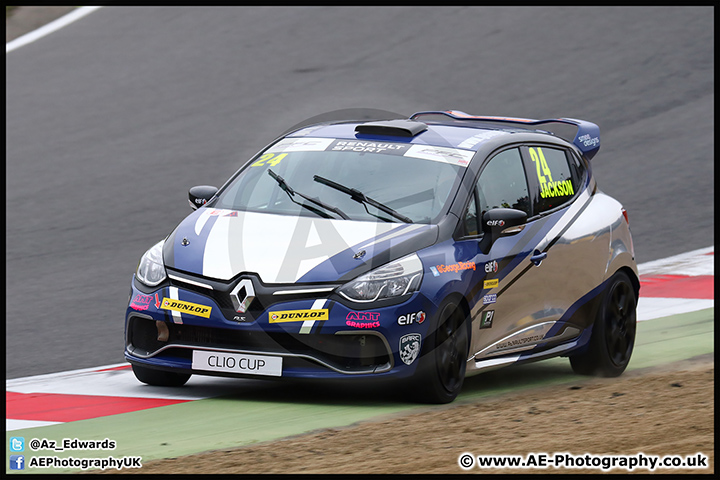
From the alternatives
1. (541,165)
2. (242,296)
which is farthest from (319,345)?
(541,165)

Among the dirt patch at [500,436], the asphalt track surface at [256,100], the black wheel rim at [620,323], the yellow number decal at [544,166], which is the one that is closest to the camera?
the dirt patch at [500,436]

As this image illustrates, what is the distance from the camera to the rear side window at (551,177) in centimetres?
846

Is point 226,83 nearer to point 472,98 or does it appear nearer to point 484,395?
point 472,98

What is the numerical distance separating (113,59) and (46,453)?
52.6 feet

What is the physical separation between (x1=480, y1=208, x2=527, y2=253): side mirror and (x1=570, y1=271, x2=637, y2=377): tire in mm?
1436

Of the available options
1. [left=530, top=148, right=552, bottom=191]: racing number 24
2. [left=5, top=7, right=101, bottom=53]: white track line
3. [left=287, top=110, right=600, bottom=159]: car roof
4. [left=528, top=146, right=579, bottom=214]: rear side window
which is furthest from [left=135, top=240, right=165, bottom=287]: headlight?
[left=5, top=7, right=101, bottom=53]: white track line

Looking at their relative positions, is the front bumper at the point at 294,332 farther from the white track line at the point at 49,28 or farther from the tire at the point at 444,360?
the white track line at the point at 49,28

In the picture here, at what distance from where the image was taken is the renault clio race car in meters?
6.96

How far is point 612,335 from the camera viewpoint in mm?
8891

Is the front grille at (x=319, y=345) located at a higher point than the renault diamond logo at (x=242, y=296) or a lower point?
lower

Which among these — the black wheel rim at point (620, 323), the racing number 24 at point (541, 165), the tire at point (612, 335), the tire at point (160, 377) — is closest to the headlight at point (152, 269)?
the tire at point (160, 377)

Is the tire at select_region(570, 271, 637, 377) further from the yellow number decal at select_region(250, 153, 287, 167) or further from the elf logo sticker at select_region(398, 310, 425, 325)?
the yellow number decal at select_region(250, 153, 287, 167)

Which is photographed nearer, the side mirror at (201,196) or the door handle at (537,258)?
the door handle at (537,258)

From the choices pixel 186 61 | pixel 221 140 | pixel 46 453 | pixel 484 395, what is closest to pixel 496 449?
pixel 484 395
